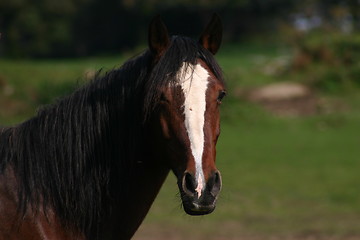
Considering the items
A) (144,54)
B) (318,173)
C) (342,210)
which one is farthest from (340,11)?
(144,54)

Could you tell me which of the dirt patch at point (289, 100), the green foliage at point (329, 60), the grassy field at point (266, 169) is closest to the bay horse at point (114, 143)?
the grassy field at point (266, 169)

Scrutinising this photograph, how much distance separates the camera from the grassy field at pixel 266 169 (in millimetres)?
13867

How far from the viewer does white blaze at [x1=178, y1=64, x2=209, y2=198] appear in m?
4.54

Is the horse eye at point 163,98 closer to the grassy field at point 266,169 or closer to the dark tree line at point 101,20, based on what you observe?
the grassy field at point 266,169

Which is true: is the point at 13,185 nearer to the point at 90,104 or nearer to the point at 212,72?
the point at 90,104

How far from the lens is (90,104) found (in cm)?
491

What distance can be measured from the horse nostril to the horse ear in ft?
2.72

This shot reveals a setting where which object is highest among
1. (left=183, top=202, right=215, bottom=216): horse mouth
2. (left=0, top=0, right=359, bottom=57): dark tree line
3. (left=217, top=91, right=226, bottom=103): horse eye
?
(left=217, top=91, right=226, bottom=103): horse eye

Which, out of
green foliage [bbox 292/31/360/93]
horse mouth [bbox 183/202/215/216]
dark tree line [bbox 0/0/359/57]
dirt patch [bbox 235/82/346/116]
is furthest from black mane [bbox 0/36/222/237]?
dark tree line [bbox 0/0/359/57]

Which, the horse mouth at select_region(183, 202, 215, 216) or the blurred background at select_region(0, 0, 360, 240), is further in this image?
the blurred background at select_region(0, 0, 360, 240)

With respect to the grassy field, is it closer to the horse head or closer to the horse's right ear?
the horse's right ear

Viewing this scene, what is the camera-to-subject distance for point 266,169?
60.5 ft

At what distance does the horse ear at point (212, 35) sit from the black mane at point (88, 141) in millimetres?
103

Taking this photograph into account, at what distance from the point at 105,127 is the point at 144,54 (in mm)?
450
